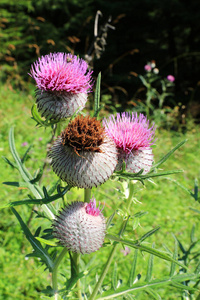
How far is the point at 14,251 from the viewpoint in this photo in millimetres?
3064

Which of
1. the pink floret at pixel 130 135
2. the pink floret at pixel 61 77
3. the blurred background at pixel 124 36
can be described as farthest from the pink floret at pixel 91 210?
the blurred background at pixel 124 36

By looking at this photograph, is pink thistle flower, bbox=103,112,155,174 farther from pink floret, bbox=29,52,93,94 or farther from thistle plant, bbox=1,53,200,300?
pink floret, bbox=29,52,93,94

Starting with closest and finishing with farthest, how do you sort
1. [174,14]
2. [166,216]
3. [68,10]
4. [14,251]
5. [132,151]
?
[132,151]
[14,251]
[166,216]
[174,14]
[68,10]

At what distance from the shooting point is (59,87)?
176cm

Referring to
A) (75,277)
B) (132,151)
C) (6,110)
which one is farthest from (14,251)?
(6,110)

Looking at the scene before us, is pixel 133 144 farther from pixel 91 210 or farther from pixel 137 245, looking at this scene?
pixel 137 245

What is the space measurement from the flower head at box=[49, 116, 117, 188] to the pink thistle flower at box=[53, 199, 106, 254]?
6.6 inches

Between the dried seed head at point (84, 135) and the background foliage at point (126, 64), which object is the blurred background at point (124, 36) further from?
the dried seed head at point (84, 135)

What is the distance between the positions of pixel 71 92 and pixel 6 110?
4741mm

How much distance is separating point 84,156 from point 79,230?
383mm

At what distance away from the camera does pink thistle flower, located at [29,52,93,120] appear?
1.76 meters

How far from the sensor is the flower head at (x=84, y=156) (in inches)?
56.1

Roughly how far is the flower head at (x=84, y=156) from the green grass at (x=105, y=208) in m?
0.31

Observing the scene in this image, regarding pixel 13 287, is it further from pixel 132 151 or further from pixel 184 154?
pixel 184 154
